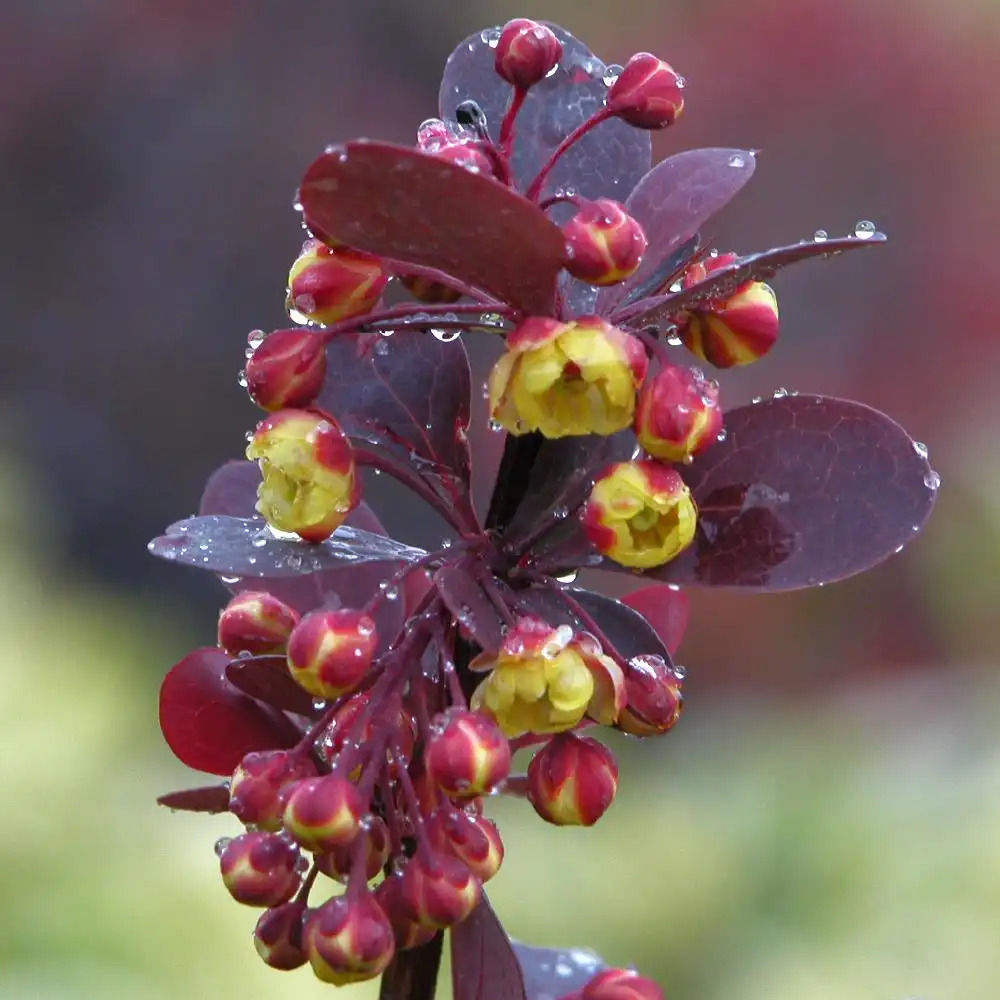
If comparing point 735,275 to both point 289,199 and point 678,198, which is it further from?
point 289,199

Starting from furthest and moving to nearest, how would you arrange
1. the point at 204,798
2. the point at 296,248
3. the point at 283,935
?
the point at 296,248 < the point at 204,798 < the point at 283,935

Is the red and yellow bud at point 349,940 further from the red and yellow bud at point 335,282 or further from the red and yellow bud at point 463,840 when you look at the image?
the red and yellow bud at point 335,282

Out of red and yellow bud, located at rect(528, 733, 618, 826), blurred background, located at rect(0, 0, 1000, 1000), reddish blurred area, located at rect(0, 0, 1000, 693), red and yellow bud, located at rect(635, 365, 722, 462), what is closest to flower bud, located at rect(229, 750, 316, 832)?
red and yellow bud, located at rect(528, 733, 618, 826)

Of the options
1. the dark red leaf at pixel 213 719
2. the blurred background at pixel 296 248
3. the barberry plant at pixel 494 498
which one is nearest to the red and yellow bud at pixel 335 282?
the barberry plant at pixel 494 498

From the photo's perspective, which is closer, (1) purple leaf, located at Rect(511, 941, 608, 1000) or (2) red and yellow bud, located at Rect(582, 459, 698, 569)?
(2) red and yellow bud, located at Rect(582, 459, 698, 569)

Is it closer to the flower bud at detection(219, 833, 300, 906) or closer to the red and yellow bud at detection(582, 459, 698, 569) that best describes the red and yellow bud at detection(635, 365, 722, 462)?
the red and yellow bud at detection(582, 459, 698, 569)

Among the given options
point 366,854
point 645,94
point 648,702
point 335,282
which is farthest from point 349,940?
point 645,94
